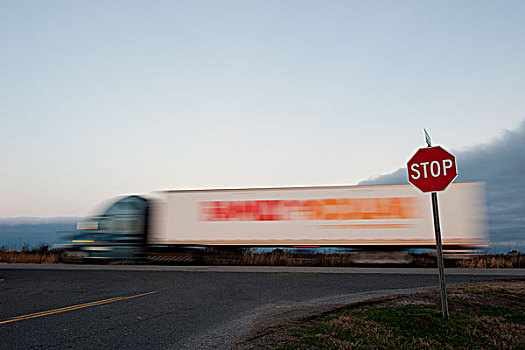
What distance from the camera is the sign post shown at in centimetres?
674

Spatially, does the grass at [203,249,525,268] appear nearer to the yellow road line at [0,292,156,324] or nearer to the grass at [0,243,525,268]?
the grass at [0,243,525,268]

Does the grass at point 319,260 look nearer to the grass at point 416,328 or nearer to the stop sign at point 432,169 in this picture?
the grass at point 416,328

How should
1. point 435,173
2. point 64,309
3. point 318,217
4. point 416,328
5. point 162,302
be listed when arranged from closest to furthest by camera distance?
point 416,328 < point 435,173 < point 64,309 < point 162,302 < point 318,217

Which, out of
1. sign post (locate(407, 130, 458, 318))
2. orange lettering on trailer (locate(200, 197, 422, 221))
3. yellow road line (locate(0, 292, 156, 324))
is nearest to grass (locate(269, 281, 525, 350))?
sign post (locate(407, 130, 458, 318))

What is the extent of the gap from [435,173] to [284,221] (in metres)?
13.3

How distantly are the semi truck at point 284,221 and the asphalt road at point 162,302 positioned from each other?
12.7 ft

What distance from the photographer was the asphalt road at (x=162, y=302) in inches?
245

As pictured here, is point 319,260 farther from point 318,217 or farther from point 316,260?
point 318,217

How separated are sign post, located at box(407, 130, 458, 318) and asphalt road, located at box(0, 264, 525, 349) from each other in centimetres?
250

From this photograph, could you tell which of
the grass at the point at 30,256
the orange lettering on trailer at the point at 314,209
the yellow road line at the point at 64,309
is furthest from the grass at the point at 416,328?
the grass at the point at 30,256

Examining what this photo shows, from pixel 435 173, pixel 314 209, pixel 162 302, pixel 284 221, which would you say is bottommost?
pixel 162 302

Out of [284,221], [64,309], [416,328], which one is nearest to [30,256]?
[284,221]

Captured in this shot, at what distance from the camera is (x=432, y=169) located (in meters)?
6.91

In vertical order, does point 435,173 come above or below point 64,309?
above
